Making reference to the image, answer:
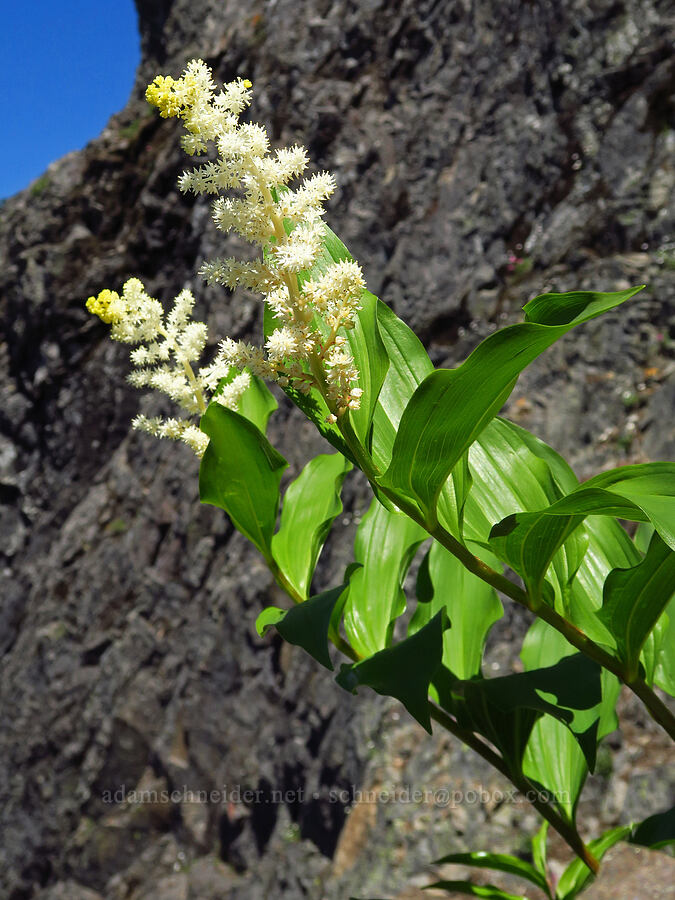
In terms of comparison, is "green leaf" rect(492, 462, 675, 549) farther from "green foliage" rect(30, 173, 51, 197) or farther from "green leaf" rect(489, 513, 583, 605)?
"green foliage" rect(30, 173, 51, 197)

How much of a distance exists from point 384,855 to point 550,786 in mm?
3138

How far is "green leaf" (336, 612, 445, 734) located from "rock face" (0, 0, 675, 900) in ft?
11.0

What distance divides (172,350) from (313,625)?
1.83ft

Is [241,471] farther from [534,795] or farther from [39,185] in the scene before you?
[39,185]

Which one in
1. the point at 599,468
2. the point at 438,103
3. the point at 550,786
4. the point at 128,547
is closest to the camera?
the point at 550,786

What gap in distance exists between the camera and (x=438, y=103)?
677 centimetres

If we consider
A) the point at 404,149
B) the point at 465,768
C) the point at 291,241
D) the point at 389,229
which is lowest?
the point at 465,768

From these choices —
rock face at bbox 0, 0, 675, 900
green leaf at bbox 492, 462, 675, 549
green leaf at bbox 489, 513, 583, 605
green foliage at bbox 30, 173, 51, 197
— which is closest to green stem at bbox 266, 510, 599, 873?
green leaf at bbox 489, 513, 583, 605

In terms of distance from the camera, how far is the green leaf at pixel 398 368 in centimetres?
97

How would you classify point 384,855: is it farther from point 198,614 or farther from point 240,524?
point 240,524

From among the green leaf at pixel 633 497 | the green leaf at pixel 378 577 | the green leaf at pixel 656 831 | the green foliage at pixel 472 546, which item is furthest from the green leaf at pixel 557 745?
the green leaf at pixel 633 497

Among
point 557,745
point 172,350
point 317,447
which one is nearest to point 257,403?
point 172,350

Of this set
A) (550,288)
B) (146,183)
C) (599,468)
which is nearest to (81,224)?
(146,183)

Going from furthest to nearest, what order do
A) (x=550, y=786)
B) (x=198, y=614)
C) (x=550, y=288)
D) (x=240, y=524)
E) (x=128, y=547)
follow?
(x=128, y=547)
(x=198, y=614)
(x=550, y=288)
(x=550, y=786)
(x=240, y=524)
